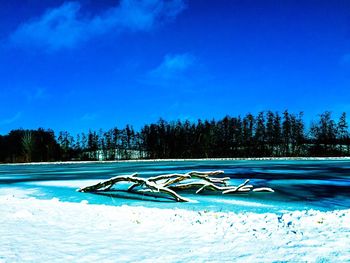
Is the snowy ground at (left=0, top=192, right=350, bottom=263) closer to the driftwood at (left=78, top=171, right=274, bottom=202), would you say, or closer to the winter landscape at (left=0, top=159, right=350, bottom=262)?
the winter landscape at (left=0, top=159, right=350, bottom=262)

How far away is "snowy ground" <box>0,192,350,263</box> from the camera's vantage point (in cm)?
638

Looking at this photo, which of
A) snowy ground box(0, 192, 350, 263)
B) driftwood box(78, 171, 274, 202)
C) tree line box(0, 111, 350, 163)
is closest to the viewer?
snowy ground box(0, 192, 350, 263)

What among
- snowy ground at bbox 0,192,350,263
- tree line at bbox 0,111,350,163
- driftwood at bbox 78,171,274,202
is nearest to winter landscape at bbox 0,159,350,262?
snowy ground at bbox 0,192,350,263

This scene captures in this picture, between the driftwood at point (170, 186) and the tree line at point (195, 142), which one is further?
the tree line at point (195, 142)

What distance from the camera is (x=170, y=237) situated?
26.4 ft

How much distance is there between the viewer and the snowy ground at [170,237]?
6.38 m

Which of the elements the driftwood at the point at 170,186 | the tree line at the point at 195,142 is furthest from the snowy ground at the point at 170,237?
the tree line at the point at 195,142

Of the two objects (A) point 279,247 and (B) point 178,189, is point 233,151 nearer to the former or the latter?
(B) point 178,189

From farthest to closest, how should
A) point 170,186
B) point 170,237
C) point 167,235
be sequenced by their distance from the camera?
1. point 170,186
2. point 167,235
3. point 170,237

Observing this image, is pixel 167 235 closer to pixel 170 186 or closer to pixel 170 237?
pixel 170 237

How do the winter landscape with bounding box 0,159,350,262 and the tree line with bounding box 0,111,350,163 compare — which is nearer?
the winter landscape with bounding box 0,159,350,262

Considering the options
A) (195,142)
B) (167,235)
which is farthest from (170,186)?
(195,142)

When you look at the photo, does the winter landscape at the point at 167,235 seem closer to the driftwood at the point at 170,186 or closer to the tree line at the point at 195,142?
the driftwood at the point at 170,186

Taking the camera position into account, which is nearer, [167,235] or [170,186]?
[167,235]
